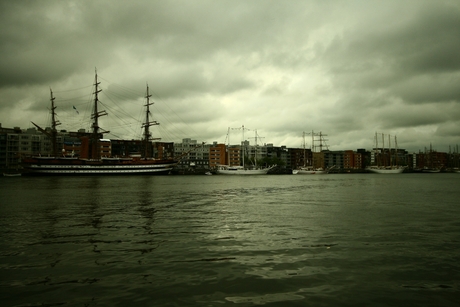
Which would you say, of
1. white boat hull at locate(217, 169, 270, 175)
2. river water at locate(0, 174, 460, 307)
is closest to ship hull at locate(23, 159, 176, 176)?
white boat hull at locate(217, 169, 270, 175)

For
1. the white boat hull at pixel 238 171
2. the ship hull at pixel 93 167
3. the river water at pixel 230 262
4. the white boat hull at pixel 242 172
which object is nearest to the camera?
the river water at pixel 230 262

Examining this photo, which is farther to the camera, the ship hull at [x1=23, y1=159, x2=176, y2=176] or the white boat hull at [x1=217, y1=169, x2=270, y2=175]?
the white boat hull at [x1=217, y1=169, x2=270, y2=175]

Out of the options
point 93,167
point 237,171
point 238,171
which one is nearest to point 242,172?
point 238,171

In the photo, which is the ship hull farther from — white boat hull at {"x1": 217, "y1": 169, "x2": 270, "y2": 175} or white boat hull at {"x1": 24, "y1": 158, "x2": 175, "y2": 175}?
white boat hull at {"x1": 217, "y1": 169, "x2": 270, "y2": 175}

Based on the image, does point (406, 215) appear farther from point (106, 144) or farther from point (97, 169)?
point (106, 144)

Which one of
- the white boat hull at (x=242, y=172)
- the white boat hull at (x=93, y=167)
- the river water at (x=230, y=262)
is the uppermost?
the white boat hull at (x=93, y=167)

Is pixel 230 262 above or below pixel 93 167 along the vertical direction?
below

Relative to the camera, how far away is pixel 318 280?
9359 mm

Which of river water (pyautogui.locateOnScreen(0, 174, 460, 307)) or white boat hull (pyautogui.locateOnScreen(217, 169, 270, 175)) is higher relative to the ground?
river water (pyautogui.locateOnScreen(0, 174, 460, 307))

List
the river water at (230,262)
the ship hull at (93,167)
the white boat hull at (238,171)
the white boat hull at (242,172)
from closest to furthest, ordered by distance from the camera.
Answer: the river water at (230,262)
the ship hull at (93,167)
the white boat hull at (242,172)
the white boat hull at (238,171)

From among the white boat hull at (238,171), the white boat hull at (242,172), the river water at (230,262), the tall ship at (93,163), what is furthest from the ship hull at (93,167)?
the river water at (230,262)

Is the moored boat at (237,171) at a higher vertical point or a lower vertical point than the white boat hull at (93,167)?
lower

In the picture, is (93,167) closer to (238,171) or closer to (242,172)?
(238,171)

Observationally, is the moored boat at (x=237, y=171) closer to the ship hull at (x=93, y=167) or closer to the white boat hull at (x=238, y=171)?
the white boat hull at (x=238, y=171)
